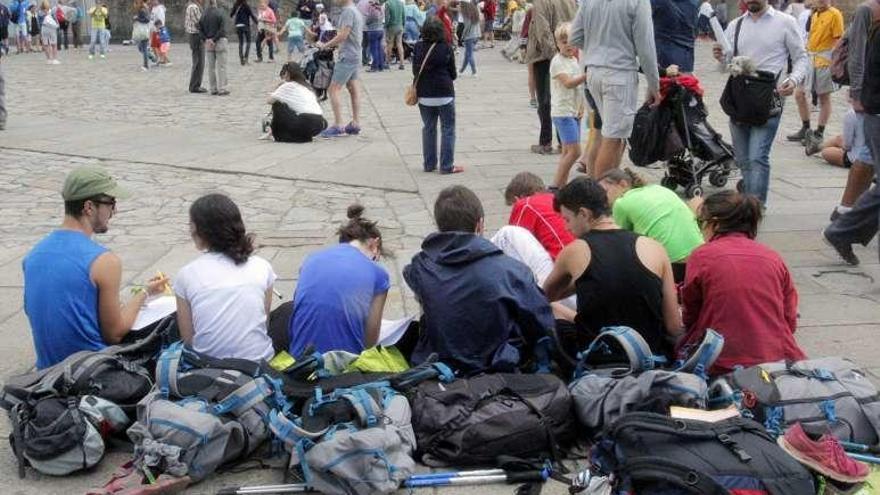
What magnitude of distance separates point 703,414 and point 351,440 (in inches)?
49.5

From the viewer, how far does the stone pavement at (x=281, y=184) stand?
6.05m

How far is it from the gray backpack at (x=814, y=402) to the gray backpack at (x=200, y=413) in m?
1.82

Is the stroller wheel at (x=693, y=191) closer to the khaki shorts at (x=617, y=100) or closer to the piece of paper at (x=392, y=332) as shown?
the khaki shorts at (x=617, y=100)

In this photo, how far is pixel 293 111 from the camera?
1204cm

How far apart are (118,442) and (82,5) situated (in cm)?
3082

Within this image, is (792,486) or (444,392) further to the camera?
(444,392)

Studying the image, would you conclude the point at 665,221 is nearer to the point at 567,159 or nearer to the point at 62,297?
the point at 62,297

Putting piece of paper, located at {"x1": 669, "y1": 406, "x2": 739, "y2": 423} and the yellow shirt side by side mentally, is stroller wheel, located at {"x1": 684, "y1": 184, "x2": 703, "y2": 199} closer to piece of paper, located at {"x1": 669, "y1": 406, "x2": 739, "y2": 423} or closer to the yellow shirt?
the yellow shirt

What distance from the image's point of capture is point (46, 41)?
Answer: 2592cm

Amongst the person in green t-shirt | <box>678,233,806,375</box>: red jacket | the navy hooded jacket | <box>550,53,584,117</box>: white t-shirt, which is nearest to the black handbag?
<box>550,53,584,117</box>: white t-shirt

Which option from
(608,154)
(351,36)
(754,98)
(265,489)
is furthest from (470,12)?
(265,489)

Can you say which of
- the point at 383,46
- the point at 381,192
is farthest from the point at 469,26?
the point at 381,192

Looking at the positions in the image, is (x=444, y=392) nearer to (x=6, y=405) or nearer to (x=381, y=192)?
(x=6, y=405)

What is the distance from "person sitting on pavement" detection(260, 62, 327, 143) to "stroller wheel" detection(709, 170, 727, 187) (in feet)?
16.3
